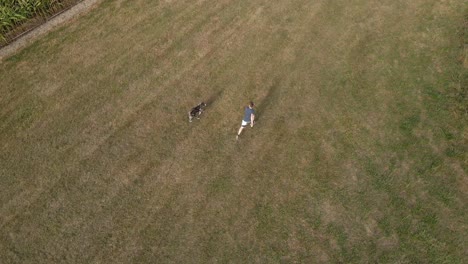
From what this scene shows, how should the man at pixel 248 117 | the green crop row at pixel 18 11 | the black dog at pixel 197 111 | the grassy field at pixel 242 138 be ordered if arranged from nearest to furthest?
1. the grassy field at pixel 242 138
2. the man at pixel 248 117
3. the black dog at pixel 197 111
4. the green crop row at pixel 18 11

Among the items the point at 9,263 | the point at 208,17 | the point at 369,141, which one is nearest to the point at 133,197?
the point at 9,263

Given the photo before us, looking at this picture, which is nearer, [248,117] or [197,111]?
[248,117]

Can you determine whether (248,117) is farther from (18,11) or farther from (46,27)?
(18,11)

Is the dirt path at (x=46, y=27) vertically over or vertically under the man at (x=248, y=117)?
over

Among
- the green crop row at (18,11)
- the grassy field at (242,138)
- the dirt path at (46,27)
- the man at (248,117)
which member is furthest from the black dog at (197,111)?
the green crop row at (18,11)

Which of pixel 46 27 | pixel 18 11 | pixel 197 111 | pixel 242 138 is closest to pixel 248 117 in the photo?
pixel 242 138

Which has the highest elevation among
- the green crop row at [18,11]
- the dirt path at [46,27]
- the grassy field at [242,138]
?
the green crop row at [18,11]

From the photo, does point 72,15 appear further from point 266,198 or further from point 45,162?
point 266,198

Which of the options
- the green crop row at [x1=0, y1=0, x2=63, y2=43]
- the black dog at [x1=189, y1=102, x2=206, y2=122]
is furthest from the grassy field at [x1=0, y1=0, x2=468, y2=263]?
the green crop row at [x1=0, y1=0, x2=63, y2=43]

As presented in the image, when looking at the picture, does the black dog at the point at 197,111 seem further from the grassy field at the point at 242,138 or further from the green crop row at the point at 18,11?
the green crop row at the point at 18,11
